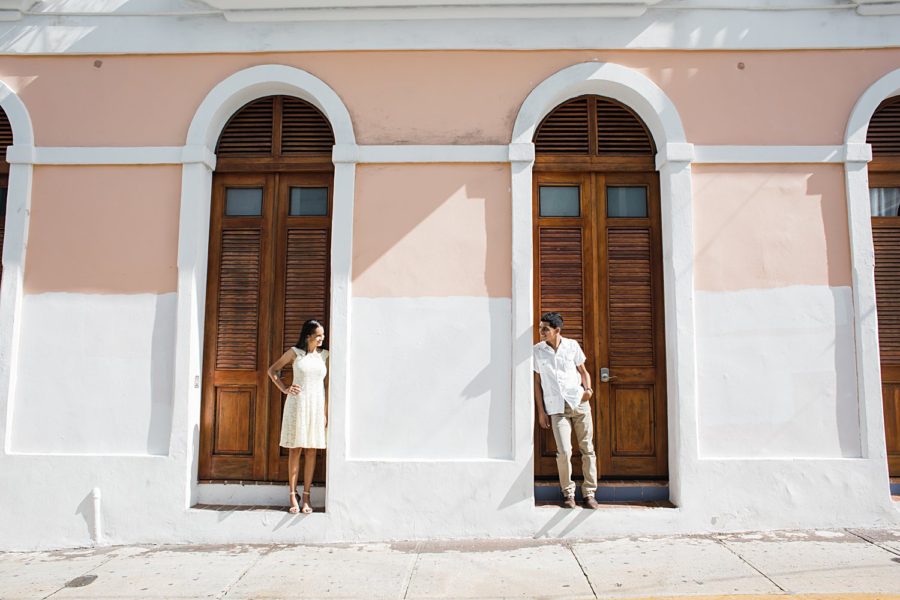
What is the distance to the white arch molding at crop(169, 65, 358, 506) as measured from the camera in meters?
5.38

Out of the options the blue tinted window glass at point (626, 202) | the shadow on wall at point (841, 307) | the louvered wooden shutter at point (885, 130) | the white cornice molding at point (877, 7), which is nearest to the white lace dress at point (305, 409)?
the blue tinted window glass at point (626, 202)

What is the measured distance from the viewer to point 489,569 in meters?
4.54

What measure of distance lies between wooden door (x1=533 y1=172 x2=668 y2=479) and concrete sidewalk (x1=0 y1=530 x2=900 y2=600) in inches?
34.7

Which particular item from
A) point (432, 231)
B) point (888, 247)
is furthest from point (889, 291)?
point (432, 231)

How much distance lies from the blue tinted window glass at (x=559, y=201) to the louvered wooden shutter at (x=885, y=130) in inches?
114

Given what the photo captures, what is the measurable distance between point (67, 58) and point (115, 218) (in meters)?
1.67

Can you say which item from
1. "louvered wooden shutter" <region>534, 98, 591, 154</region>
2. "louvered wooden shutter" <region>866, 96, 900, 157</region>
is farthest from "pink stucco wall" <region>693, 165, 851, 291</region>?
"louvered wooden shutter" <region>534, 98, 591, 154</region>

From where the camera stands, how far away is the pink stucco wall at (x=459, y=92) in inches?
221

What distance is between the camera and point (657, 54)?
18.6 feet

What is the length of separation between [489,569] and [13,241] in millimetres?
5134

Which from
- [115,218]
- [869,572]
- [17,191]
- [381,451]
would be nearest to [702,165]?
[869,572]

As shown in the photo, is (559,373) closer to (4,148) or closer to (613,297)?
(613,297)

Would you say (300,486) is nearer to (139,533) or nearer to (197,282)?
(139,533)

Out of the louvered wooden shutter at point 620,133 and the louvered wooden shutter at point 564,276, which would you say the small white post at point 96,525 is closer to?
the louvered wooden shutter at point 564,276
